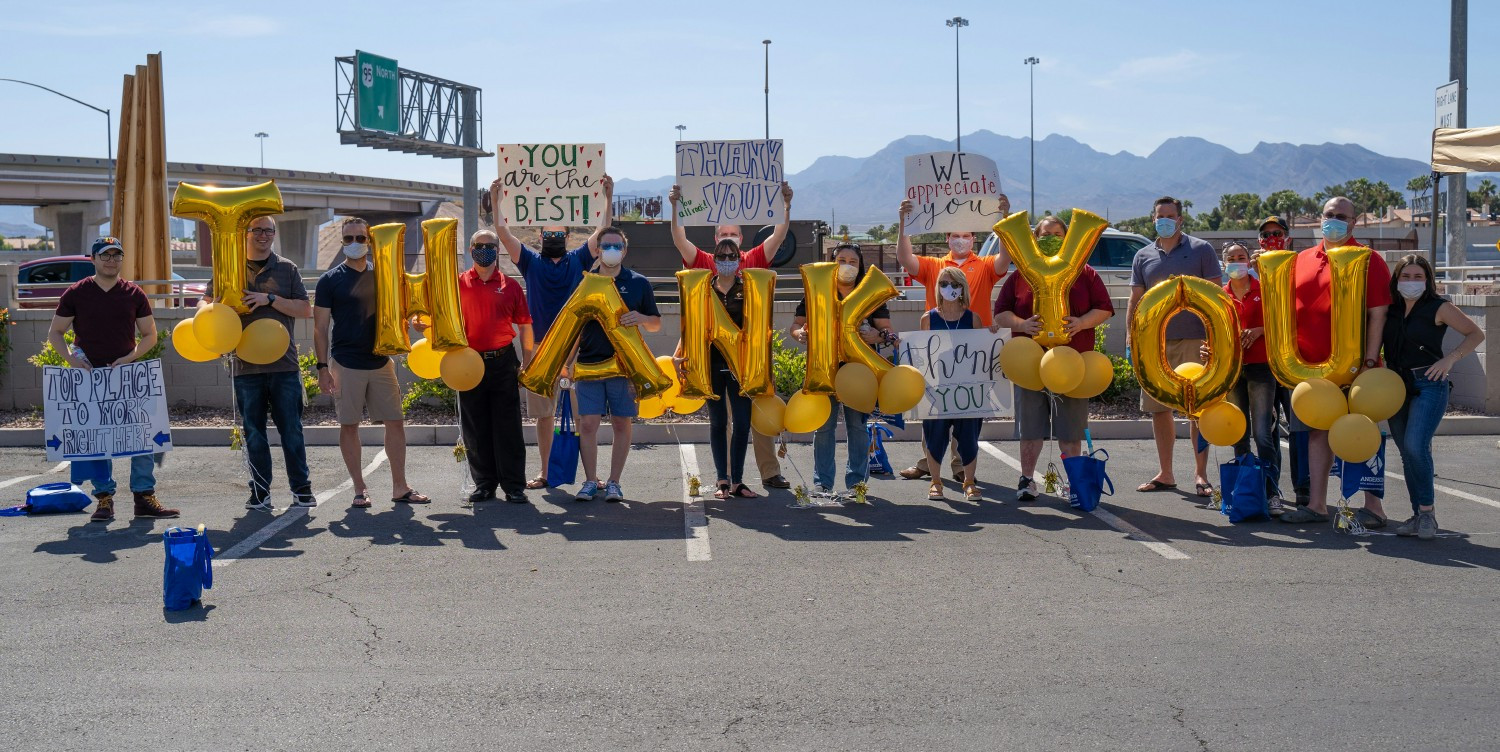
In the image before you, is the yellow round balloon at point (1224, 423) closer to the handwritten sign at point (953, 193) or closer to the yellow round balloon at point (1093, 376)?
the yellow round balloon at point (1093, 376)

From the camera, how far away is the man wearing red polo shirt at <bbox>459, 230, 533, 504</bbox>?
9047 millimetres

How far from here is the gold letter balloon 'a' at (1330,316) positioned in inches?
305

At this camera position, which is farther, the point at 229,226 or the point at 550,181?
the point at 550,181

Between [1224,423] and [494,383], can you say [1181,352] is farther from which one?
[494,383]

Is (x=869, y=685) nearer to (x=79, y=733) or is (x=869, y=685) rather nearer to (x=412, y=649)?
(x=412, y=649)

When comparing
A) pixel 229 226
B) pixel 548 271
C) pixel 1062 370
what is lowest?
pixel 1062 370

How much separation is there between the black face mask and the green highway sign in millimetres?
25689

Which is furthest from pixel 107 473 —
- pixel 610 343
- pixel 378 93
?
pixel 378 93

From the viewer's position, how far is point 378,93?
33688 mm

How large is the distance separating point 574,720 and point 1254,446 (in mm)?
5951

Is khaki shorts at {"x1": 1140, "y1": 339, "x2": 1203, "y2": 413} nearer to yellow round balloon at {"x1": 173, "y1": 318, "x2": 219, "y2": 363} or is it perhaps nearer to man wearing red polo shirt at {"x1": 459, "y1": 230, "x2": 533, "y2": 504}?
Result: man wearing red polo shirt at {"x1": 459, "y1": 230, "x2": 533, "y2": 504}

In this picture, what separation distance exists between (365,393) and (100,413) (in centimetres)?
165

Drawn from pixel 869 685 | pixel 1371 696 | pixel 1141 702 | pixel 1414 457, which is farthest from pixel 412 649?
pixel 1414 457

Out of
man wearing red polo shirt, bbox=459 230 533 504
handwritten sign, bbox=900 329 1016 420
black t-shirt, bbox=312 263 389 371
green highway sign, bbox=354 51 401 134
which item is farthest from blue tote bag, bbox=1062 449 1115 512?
green highway sign, bbox=354 51 401 134
